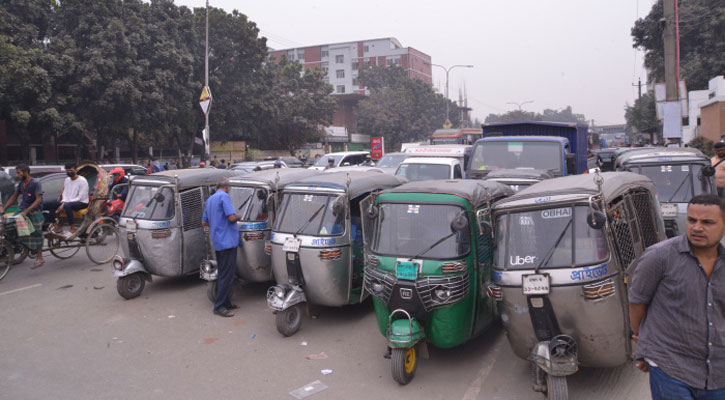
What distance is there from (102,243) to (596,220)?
9.59 meters

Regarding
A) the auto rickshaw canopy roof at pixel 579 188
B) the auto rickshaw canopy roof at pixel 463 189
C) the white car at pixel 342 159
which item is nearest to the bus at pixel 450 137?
the white car at pixel 342 159

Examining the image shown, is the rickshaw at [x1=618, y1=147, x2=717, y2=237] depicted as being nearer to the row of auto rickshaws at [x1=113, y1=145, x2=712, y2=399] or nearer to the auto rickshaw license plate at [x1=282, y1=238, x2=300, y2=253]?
the row of auto rickshaws at [x1=113, y1=145, x2=712, y2=399]

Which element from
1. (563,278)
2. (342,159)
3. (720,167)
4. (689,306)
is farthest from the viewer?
(342,159)

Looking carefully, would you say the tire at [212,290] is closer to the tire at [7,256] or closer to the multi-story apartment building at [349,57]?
the tire at [7,256]

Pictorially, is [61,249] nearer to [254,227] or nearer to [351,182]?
[254,227]

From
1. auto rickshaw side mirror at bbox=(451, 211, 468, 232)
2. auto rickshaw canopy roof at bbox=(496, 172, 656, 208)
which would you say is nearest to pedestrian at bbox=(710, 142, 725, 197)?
auto rickshaw canopy roof at bbox=(496, 172, 656, 208)

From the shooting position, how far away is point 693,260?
2818 mm

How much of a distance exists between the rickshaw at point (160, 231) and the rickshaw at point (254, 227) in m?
0.85

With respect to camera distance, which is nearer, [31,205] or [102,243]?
[31,205]

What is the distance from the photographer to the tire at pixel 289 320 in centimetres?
639

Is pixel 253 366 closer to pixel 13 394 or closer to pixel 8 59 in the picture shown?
pixel 13 394

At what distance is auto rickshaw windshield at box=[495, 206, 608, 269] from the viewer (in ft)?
14.6

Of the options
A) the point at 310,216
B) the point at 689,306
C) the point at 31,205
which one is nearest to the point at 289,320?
the point at 310,216

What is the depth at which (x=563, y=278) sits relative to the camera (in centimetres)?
438
